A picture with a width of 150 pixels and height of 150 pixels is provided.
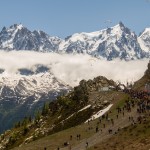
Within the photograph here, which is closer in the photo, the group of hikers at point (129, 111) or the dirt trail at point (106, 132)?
the dirt trail at point (106, 132)

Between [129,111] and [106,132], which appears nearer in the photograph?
[106,132]

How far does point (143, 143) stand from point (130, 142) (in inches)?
200

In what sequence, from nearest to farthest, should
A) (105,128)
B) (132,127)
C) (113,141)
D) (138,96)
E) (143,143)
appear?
(143,143) < (113,141) < (132,127) < (105,128) < (138,96)

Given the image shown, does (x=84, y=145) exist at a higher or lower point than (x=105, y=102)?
lower

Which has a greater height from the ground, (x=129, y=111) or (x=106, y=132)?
(x=129, y=111)

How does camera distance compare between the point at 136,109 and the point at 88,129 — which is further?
the point at 136,109

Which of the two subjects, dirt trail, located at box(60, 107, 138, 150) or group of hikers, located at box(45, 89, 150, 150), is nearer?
dirt trail, located at box(60, 107, 138, 150)

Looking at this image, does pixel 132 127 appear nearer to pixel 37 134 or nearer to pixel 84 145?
pixel 84 145

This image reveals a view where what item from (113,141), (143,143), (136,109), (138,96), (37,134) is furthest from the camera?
(37,134)

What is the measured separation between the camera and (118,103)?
616ft

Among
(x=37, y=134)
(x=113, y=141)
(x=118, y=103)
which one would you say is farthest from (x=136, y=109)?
(x=37, y=134)

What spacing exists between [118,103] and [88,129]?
4208 cm

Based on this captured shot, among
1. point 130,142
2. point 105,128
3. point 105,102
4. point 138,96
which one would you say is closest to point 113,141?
point 130,142

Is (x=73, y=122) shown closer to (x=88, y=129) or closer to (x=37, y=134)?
(x=37, y=134)
